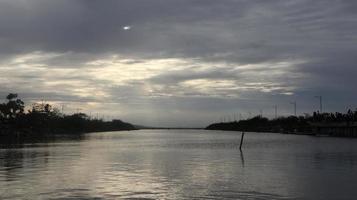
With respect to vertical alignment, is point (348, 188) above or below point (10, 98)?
below

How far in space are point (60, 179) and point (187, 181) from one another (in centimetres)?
798

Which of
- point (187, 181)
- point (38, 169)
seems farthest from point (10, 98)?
point (187, 181)

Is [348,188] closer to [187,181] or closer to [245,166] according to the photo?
[187,181]

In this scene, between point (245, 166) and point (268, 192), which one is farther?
point (245, 166)

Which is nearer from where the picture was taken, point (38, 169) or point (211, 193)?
point (211, 193)

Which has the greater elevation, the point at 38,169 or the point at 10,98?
the point at 10,98

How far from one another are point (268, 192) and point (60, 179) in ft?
43.5

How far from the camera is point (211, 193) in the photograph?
27.0 metres

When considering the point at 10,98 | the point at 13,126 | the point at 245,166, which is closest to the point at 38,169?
the point at 245,166

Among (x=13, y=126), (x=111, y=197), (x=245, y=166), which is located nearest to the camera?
(x=111, y=197)

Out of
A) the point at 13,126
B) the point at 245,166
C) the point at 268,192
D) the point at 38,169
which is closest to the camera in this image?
the point at 268,192

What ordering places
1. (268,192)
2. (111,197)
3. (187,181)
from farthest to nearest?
(187,181)
(268,192)
(111,197)

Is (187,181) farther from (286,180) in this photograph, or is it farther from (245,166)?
(245,166)

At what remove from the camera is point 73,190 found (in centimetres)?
2809
